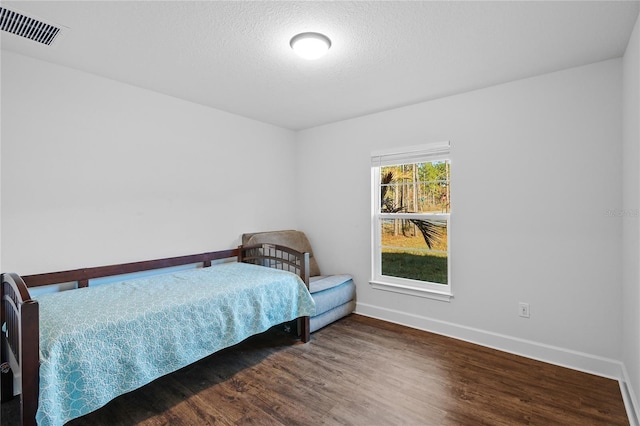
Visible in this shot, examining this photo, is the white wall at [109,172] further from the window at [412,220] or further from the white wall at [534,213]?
the white wall at [534,213]

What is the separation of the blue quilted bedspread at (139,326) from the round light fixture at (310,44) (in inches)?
68.7

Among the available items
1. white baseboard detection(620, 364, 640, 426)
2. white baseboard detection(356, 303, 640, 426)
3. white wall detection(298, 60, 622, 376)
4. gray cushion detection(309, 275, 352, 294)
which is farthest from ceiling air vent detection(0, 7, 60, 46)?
white baseboard detection(620, 364, 640, 426)

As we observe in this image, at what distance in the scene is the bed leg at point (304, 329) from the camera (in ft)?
9.47

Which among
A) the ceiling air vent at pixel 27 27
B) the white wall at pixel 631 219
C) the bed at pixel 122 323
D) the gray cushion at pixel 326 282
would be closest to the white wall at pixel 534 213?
the white wall at pixel 631 219

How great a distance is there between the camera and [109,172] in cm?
257

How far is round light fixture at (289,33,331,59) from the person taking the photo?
188 centimetres

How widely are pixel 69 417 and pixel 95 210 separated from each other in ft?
4.96

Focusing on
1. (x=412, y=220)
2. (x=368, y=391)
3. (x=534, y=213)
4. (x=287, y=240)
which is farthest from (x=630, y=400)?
(x=287, y=240)

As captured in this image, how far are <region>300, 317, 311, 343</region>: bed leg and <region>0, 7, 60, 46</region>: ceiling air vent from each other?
2.74 m

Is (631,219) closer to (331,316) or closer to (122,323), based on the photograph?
(331,316)

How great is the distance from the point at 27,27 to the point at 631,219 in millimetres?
3839

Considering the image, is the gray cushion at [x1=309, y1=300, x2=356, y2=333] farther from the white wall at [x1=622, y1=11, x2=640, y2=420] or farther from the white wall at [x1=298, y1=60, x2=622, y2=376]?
the white wall at [x1=622, y1=11, x2=640, y2=420]

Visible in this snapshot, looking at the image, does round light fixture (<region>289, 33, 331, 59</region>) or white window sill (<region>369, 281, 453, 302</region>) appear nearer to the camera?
round light fixture (<region>289, 33, 331, 59</region>)

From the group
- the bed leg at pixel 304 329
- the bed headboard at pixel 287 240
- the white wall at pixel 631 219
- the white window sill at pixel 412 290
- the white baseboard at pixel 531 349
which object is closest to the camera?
the white wall at pixel 631 219
